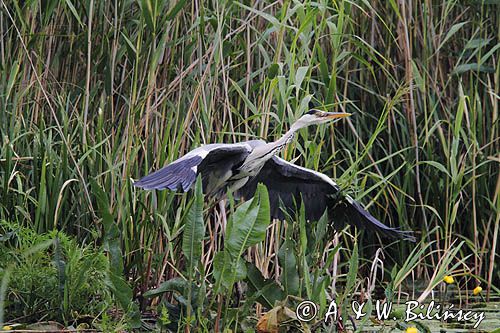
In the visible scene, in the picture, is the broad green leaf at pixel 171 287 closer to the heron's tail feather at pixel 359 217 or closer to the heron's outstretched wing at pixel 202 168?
the heron's outstretched wing at pixel 202 168

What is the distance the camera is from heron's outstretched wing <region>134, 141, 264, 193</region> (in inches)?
130

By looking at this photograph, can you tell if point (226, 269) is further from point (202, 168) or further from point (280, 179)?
point (280, 179)

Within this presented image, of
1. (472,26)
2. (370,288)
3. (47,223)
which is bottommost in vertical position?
(370,288)

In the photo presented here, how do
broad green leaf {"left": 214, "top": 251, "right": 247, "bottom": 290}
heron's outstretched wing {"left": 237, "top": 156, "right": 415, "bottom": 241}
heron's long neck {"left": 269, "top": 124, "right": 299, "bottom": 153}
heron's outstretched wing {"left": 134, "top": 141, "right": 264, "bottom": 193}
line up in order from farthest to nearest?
1. heron's outstretched wing {"left": 237, "top": 156, "right": 415, "bottom": 241}
2. heron's long neck {"left": 269, "top": 124, "right": 299, "bottom": 153}
3. heron's outstretched wing {"left": 134, "top": 141, "right": 264, "bottom": 193}
4. broad green leaf {"left": 214, "top": 251, "right": 247, "bottom": 290}

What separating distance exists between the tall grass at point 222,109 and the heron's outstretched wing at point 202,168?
125 mm

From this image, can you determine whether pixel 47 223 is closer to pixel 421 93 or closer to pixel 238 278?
pixel 238 278

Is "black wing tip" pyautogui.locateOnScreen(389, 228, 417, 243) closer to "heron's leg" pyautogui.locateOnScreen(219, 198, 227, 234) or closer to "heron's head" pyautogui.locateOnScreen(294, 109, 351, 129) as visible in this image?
"heron's head" pyautogui.locateOnScreen(294, 109, 351, 129)

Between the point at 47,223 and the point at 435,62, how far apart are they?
2.42m

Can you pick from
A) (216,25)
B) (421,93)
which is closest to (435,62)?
(421,93)

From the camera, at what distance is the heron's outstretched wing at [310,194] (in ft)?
13.4

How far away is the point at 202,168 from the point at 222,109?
2.28 ft

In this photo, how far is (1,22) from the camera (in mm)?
4434

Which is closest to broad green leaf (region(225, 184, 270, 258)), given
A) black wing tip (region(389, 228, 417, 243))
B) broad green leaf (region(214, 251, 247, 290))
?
broad green leaf (region(214, 251, 247, 290))

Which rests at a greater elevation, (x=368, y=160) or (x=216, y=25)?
(x=216, y=25)
